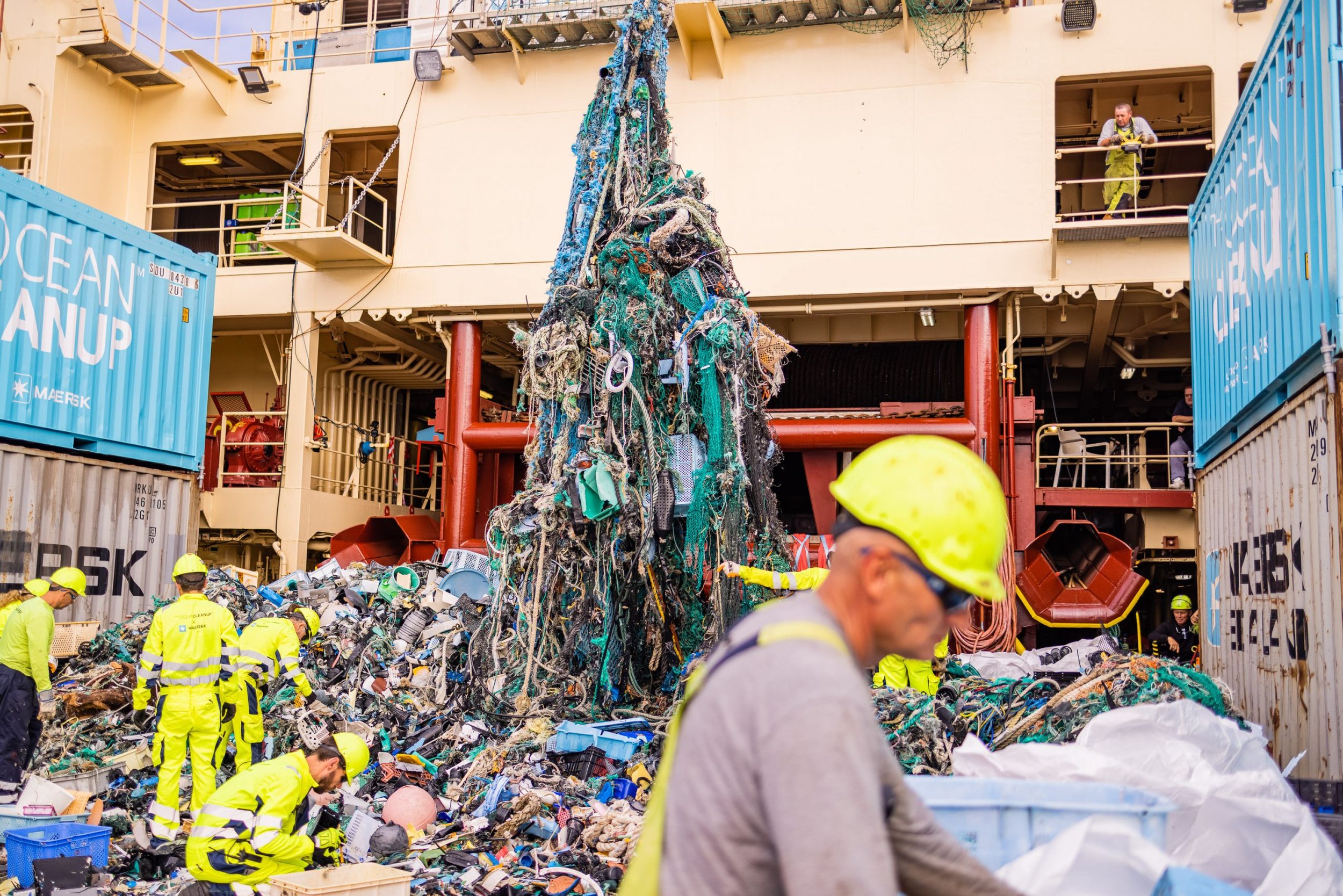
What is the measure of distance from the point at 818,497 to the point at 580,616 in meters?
6.45

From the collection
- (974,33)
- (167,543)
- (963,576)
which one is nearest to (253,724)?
(167,543)

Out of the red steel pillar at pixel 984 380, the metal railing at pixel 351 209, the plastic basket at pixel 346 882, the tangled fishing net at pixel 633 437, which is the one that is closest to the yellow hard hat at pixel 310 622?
the tangled fishing net at pixel 633 437

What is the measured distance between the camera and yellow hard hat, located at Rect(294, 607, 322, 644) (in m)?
10.5

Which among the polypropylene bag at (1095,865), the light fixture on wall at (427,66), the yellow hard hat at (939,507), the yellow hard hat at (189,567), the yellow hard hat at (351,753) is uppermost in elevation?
the light fixture on wall at (427,66)

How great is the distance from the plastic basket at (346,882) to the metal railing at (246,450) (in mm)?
12490

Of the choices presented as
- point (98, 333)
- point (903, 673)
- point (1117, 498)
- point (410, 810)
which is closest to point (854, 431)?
point (1117, 498)

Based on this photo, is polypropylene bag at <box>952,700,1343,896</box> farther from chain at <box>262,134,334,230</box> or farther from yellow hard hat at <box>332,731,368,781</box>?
chain at <box>262,134,334,230</box>

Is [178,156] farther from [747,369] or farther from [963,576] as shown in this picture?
[963,576]

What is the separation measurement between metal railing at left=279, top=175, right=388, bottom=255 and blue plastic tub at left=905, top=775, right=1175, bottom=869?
558 inches

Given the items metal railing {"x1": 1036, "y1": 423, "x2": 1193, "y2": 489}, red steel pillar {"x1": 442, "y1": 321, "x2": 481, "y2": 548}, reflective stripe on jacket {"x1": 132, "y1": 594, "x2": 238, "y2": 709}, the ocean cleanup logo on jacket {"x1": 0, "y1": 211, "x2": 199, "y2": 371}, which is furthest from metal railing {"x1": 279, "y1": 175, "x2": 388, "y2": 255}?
metal railing {"x1": 1036, "y1": 423, "x2": 1193, "y2": 489}

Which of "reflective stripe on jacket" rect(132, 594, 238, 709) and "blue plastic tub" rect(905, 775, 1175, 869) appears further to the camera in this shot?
"reflective stripe on jacket" rect(132, 594, 238, 709)

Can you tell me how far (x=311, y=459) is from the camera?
17516 mm

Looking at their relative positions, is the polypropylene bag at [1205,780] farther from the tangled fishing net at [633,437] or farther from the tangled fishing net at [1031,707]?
the tangled fishing net at [633,437]

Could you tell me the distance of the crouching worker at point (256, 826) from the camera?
533 cm
